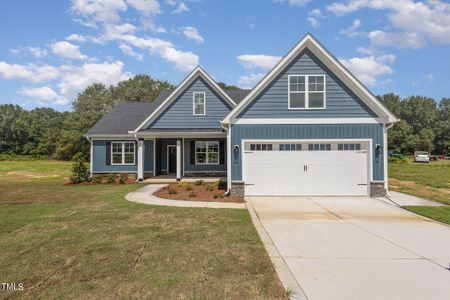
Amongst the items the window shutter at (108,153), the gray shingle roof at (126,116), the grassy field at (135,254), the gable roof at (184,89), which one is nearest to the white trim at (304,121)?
the grassy field at (135,254)

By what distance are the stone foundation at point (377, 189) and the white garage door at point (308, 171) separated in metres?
0.25

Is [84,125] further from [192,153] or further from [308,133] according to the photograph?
[308,133]

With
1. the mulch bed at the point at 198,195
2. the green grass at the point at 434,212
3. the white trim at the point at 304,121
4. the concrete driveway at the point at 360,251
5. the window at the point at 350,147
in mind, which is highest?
the white trim at the point at 304,121

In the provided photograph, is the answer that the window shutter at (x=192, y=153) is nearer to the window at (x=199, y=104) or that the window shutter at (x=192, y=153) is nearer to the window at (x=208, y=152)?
the window at (x=208, y=152)

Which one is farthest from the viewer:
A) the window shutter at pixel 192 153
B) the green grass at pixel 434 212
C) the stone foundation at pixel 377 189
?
the window shutter at pixel 192 153

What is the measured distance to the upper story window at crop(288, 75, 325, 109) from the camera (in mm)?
13172

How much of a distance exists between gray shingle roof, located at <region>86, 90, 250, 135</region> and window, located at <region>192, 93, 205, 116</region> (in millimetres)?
Result: 3725

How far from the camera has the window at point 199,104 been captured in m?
19.2

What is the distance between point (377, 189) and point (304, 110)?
467 centimetres

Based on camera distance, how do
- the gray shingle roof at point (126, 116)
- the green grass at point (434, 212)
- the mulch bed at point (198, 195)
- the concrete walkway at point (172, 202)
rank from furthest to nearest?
1. the gray shingle roof at point (126, 116)
2. the mulch bed at point (198, 195)
3. the concrete walkway at point (172, 202)
4. the green grass at point (434, 212)

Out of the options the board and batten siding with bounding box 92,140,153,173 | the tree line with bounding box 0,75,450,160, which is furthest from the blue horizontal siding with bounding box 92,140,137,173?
the tree line with bounding box 0,75,450,160

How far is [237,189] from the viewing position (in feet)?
42.2

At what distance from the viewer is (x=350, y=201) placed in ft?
39.1

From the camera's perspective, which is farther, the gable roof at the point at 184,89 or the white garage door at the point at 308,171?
the gable roof at the point at 184,89
